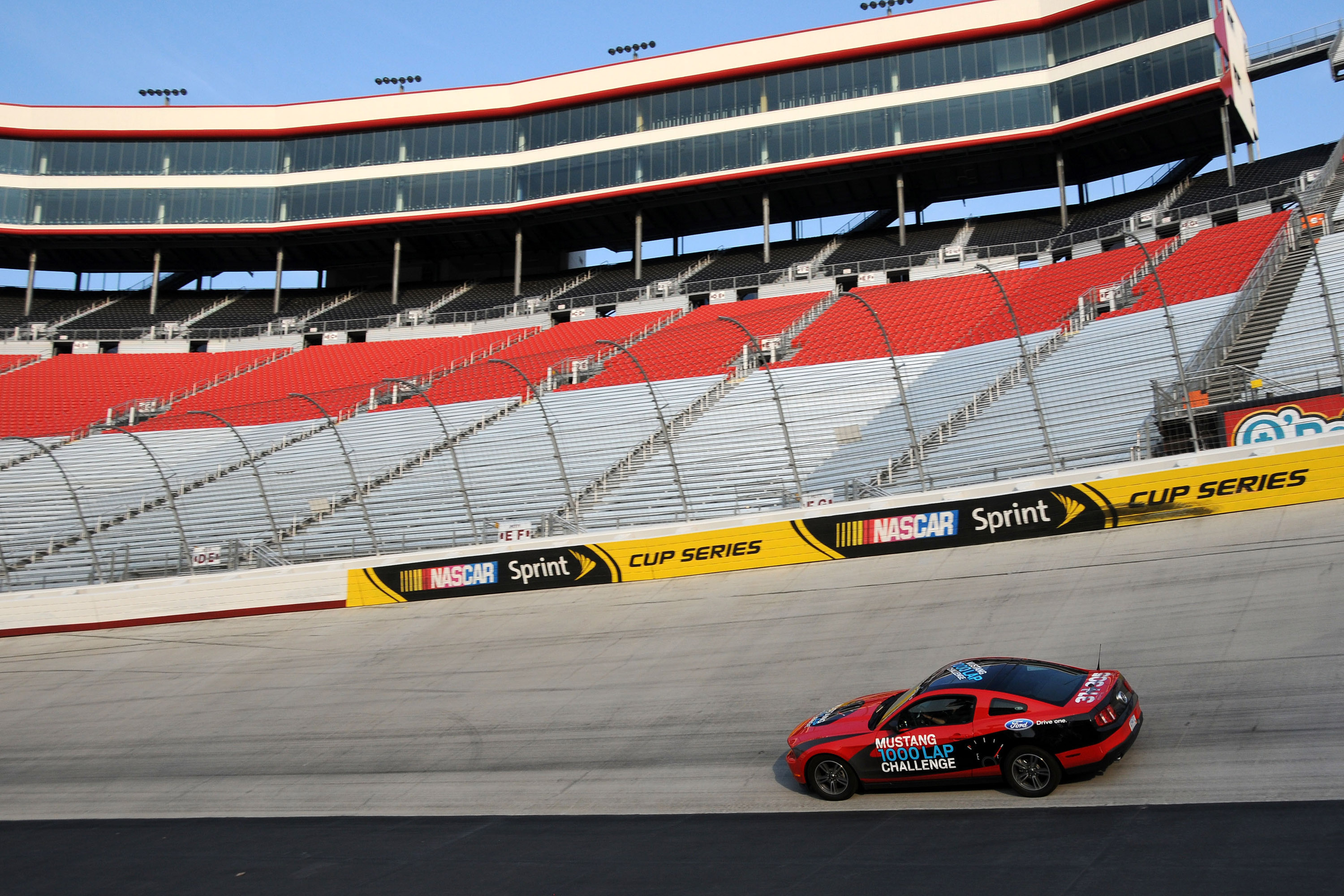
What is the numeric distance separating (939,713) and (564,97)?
45670 millimetres

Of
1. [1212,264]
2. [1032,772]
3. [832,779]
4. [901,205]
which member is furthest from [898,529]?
[901,205]

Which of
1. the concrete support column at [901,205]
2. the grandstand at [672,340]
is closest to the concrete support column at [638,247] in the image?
the grandstand at [672,340]

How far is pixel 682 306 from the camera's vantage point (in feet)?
145

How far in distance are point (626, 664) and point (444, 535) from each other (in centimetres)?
878

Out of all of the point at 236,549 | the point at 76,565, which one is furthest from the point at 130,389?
the point at 236,549

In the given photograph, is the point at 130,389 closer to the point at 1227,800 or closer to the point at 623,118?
the point at 623,118

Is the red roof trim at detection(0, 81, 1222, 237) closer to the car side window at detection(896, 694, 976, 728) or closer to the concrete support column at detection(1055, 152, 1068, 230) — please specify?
the concrete support column at detection(1055, 152, 1068, 230)

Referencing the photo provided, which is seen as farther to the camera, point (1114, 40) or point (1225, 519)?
point (1114, 40)

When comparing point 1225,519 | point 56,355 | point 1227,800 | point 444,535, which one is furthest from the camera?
point 56,355

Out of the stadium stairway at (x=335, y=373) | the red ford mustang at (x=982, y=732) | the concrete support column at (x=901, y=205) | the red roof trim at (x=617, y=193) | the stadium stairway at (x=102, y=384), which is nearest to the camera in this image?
the red ford mustang at (x=982, y=732)

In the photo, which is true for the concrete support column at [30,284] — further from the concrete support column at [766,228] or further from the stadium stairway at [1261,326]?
the stadium stairway at [1261,326]

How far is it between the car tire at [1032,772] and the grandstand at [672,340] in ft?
29.5

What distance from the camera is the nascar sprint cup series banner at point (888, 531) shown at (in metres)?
15.2

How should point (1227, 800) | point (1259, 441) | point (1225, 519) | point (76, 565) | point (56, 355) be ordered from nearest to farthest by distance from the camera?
1. point (1227, 800)
2. point (1225, 519)
3. point (1259, 441)
4. point (76, 565)
5. point (56, 355)
